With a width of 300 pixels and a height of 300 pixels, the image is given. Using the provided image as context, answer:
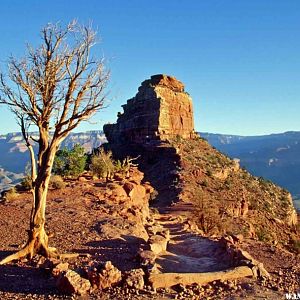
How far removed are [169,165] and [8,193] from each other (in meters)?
28.5

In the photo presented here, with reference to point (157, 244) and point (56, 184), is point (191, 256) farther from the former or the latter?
point (56, 184)

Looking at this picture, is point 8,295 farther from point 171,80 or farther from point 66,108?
point 171,80

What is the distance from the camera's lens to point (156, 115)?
51562 mm

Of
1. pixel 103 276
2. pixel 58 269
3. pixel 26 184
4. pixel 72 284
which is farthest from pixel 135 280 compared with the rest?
pixel 26 184

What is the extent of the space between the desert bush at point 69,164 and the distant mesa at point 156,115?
24.9 metres

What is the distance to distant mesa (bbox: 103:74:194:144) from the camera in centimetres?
5194

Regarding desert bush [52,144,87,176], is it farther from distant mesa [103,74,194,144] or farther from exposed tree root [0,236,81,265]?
distant mesa [103,74,194,144]

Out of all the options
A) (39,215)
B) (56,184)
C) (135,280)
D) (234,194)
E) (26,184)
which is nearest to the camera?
(135,280)

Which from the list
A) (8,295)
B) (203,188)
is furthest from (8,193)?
(203,188)

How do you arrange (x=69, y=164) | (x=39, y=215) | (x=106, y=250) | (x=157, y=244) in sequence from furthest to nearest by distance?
(x=69, y=164) → (x=157, y=244) → (x=106, y=250) → (x=39, y=215)

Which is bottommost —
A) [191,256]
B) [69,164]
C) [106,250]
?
[191,256]

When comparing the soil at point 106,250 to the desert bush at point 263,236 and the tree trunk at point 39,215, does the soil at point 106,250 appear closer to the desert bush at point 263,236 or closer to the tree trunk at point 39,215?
the tree trunk at point 39,215

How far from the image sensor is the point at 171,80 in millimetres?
59688

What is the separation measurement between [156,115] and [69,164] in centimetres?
2704
